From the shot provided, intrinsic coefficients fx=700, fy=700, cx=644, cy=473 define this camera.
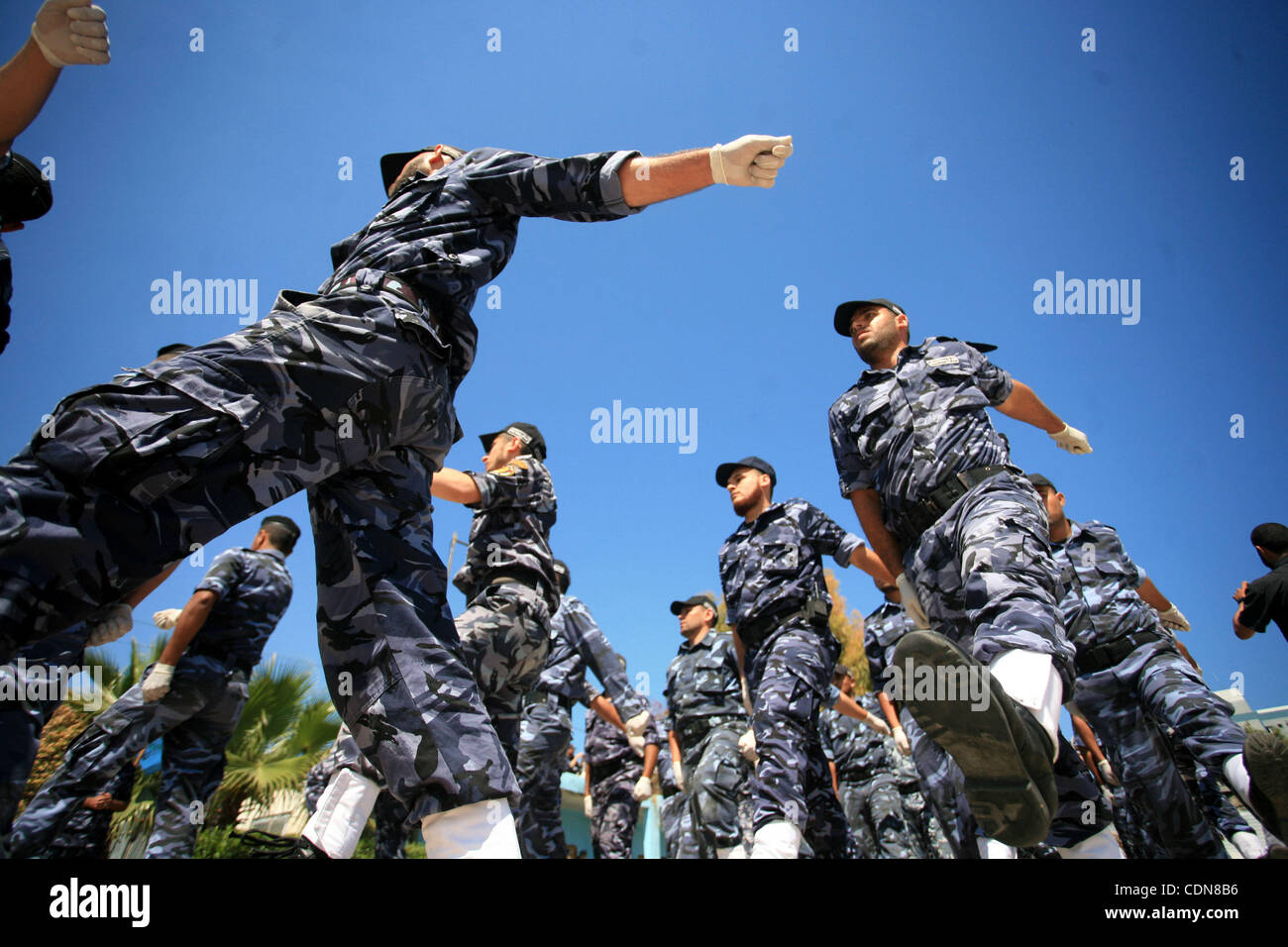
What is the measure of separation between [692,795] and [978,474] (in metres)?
3.76

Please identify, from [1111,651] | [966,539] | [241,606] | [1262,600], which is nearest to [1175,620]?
[1262,600]

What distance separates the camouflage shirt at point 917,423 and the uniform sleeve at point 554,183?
1631mm

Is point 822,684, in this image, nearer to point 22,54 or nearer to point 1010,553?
point 1010,553

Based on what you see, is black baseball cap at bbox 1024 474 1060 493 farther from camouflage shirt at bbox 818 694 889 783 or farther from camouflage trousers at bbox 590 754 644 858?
camouflage trousers at bbox 590 754 644 858

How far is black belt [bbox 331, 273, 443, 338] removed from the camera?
185 centimetres

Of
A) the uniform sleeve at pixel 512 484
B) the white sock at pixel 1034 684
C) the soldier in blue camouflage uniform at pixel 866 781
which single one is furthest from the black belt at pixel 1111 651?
the uniform sleeve at pixel 512 484

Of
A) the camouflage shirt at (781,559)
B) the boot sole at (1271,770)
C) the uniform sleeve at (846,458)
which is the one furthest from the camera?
the camouflage shirt at (781,559)

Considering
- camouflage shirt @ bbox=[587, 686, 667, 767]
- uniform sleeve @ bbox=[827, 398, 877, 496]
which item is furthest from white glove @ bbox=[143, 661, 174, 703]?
camouflage shirt @ bbox=[587, 686, 667, 767]

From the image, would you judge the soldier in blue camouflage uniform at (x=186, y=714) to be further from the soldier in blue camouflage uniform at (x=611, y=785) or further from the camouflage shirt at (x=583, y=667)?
the soldier in blue camouflage uniform at (x=611, y=785)

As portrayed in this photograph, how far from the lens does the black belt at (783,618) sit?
4.20 metres

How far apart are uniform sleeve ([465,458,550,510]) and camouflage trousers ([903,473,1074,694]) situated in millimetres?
1982

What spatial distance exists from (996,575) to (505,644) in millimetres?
2224

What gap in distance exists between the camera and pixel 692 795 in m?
5.38
